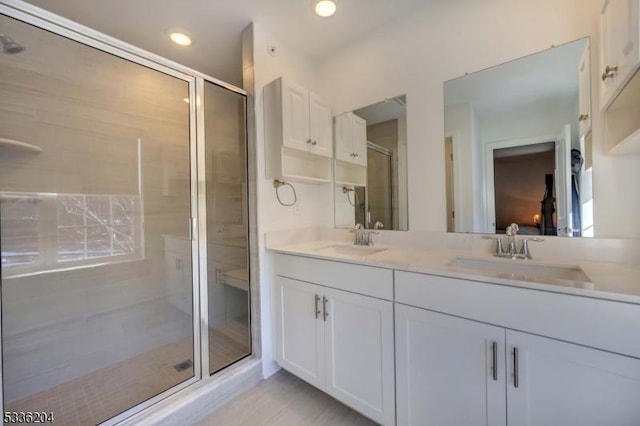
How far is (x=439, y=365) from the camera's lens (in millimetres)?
1089

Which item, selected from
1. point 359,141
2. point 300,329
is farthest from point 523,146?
point 300,329

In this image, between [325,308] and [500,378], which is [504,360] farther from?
[325,308]

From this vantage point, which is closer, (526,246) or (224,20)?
(526,246)

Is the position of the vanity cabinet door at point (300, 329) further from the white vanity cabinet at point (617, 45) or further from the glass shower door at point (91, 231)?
the white vanity cabinet at point (617, 45)

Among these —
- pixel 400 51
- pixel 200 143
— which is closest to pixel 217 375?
pixel 200 143

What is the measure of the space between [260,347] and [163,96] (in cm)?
192

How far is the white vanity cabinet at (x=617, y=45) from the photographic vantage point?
87 cm

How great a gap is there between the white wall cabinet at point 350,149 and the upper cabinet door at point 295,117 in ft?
1.23

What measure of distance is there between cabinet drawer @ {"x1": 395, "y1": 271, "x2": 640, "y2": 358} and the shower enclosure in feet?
4.33

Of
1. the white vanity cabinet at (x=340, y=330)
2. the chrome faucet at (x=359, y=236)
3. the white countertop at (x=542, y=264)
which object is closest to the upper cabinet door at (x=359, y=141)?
the chrome faucet at (x=359, y=236)

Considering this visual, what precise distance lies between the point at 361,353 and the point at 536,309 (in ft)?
2.65

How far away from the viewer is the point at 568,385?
0.85 m

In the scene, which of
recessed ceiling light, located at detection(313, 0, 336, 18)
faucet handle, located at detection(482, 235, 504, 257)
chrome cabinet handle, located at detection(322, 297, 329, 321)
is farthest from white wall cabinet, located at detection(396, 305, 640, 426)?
recessed ceiling light, located at detection(313, 0, 336, 18)

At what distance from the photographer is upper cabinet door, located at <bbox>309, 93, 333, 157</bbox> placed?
1961mm
